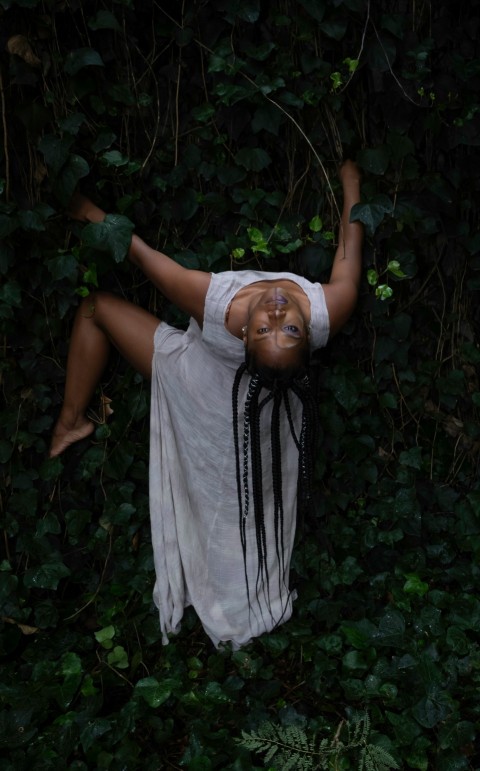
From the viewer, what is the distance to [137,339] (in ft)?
8.27

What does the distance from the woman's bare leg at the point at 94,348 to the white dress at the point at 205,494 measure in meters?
0.07

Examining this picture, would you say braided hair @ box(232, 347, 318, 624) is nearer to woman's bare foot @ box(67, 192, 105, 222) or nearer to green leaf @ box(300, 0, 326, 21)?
woman's bare foot @ box(67, 192, 105, 222)

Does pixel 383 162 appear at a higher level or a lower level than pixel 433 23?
lower

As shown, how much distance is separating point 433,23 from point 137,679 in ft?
8.28

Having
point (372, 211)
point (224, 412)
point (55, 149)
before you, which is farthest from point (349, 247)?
point (55, 149)

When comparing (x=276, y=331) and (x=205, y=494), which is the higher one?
(x=276, y=331)

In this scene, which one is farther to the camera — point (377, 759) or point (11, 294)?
point (11, 294)

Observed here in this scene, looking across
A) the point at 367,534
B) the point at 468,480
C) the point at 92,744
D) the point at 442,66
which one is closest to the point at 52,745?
the point at 92,744

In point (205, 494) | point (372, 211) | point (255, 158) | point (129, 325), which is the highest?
point (255, 158)

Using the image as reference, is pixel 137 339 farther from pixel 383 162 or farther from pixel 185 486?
pixel 383 162

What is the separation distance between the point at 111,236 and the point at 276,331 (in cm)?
67

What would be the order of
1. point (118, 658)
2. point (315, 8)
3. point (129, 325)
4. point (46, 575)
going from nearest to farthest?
point (315, 8) < point (129, 325) < point (118, 658) < point (46, 575)

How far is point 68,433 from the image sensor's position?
279cm

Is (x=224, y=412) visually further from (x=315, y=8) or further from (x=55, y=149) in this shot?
(x=315, y=8)
